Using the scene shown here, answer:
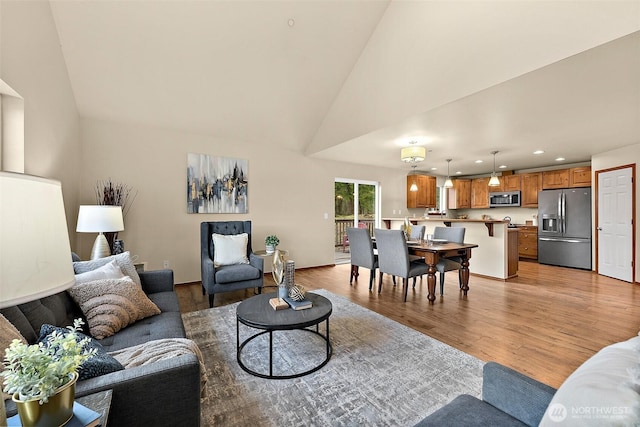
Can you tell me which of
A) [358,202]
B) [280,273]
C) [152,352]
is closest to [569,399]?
[152,352]

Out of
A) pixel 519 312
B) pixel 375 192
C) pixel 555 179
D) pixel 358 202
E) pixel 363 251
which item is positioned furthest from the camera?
pixel 375 192

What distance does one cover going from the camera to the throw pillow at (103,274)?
1.78 meters

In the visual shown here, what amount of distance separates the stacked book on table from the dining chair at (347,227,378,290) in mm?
1967

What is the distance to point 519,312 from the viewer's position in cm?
305

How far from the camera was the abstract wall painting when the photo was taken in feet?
14.0

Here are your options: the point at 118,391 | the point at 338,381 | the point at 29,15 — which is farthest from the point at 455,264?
the point at 29,15

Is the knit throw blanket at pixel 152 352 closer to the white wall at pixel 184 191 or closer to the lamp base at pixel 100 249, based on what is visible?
the lamp base at pixel 100 249

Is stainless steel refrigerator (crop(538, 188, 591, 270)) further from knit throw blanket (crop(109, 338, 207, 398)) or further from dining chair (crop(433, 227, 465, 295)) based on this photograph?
knit throw blanket (crop(109, 338, 207, 398))

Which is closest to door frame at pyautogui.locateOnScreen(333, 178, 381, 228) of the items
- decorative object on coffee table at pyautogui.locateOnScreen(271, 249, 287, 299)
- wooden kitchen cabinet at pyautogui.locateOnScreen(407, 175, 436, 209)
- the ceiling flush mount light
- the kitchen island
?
wooden kitchen cabinet at pyautogui.locateOnScreen(407, 175, 436, 209)

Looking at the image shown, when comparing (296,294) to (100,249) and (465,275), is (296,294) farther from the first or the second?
(465,275)

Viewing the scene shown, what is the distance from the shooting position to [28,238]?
59 cm

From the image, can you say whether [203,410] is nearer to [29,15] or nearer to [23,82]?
[23,82]

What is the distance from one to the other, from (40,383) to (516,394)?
1.40 meters

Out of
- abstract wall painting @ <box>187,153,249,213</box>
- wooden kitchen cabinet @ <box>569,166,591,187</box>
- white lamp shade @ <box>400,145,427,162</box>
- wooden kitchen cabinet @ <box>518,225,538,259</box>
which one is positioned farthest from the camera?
wooden kitchen cabinet @ <box>518,225,538,259</box>
